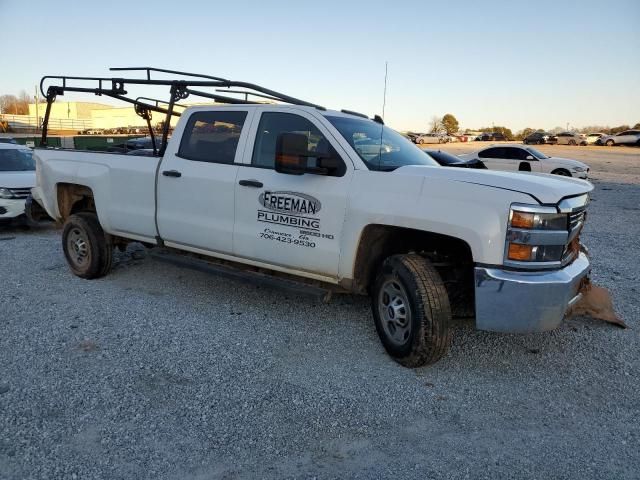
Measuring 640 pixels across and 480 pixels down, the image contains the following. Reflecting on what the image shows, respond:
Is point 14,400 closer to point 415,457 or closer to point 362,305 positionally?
point 415,457

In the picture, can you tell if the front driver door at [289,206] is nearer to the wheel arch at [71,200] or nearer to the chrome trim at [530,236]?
the chrome trim at [530,236]

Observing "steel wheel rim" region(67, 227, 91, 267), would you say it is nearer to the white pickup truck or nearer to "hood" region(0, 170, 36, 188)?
the white pickup truck

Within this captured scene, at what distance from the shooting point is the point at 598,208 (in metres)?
13.0

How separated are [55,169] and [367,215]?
14.0ft

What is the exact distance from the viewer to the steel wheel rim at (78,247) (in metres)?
6.18

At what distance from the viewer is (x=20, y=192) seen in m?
9.33

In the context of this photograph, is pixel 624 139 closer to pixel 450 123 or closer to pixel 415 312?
pixel 450 123

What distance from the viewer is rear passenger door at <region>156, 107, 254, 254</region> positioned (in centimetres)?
493

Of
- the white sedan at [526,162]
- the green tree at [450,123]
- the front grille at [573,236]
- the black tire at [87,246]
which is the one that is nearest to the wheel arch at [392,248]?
the front grille at [573,236]

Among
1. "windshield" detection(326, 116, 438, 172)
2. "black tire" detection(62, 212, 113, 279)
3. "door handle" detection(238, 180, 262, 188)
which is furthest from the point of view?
"black tire" detection(62, 212, 113, 279)

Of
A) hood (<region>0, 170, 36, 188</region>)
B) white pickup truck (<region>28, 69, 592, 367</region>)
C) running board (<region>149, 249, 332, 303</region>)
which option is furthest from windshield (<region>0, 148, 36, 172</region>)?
running board (<region>149, 249, 332, 303</region>)

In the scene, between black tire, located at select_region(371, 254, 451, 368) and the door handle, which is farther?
the door handle

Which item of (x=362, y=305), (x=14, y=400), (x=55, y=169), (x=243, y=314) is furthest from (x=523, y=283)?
(x=55, y=169)

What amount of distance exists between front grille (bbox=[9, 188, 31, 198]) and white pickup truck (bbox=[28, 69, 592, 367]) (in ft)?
13.9
